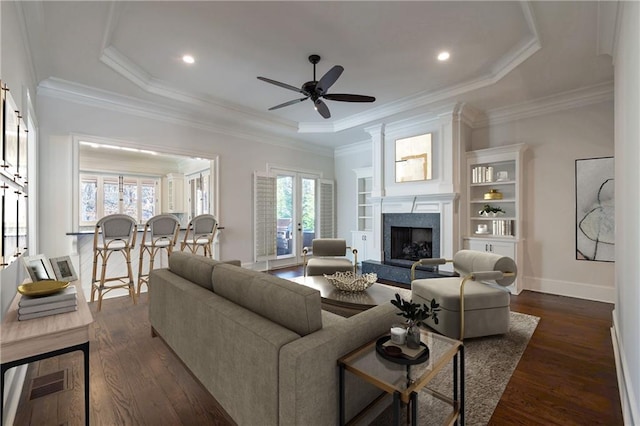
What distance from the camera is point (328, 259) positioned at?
178 inches

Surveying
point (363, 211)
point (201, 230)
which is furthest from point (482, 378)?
point (363, 211)

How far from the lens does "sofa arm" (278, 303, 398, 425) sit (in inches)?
48.3

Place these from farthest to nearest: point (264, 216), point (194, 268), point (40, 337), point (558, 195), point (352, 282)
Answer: point (264, 216) → point (558, 195) → point (352, 282) → point (194, 268) → point (40, 337)

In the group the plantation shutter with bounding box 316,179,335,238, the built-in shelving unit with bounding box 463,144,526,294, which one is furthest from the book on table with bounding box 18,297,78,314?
the plantation shutter with bounding box 316,179,335,238

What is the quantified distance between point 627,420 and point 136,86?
560cm

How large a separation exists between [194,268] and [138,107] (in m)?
3.49

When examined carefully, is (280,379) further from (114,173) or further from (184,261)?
(114,173)

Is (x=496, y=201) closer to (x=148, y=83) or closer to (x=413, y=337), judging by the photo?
(x=413, y=337)

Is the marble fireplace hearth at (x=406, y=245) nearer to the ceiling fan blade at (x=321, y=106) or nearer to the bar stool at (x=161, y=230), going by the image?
the ceiling fan blade at (x=321, y=106)

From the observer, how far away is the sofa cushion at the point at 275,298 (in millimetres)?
1419

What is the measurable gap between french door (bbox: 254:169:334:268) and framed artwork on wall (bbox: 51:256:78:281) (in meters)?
3.44

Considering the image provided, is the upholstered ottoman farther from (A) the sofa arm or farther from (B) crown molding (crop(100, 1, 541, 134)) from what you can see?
(B) crown molding (crop(100, 1, 541, 134))

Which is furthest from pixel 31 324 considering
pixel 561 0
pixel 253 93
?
pixel 561 0

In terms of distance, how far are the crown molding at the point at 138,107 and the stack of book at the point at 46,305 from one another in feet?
11.3
